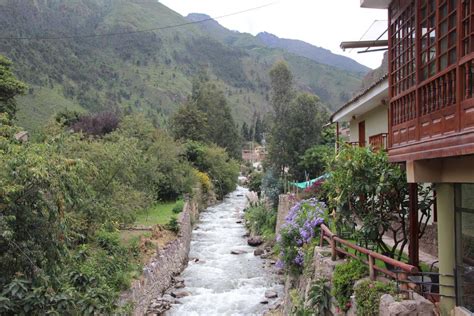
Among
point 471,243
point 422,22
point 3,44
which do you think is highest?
point 3,44

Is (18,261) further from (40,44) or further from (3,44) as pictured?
(40,44)

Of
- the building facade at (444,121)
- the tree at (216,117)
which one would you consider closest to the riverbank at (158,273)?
the building facade at (444,121)

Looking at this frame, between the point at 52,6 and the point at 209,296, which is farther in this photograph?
the point at 52,6

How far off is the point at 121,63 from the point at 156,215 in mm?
89327

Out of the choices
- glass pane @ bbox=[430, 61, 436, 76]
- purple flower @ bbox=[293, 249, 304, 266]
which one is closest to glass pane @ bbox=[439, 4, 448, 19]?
glass pane @ bbox=[430, 61, 436, 76]

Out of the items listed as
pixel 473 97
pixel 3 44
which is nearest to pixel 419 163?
pixel 473 97

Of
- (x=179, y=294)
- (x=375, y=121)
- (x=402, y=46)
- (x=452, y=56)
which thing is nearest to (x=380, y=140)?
(x=375, y=121)

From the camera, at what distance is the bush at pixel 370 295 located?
6906 mm

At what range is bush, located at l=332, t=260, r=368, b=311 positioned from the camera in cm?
823

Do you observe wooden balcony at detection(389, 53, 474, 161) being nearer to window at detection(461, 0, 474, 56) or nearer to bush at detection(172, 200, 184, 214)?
window at detection(461, 0, 474, 56)

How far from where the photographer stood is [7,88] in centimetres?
2780

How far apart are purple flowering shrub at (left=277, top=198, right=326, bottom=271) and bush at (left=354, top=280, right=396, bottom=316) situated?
217 inches

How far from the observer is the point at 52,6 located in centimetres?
12356

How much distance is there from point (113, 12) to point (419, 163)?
164m
